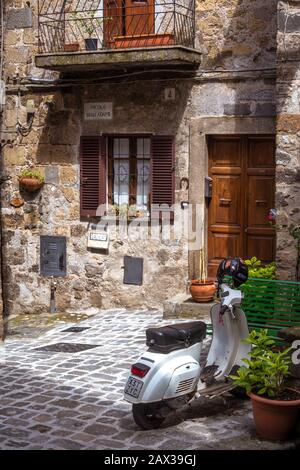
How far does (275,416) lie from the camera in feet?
17.5

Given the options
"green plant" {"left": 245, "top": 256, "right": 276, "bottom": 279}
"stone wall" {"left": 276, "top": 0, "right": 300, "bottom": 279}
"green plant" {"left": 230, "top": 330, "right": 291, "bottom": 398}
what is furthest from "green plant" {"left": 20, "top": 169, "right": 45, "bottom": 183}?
"green plant" {"left": 230, "top": 330, "right": 291, "bottom": 398}

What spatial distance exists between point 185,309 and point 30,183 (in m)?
3.16

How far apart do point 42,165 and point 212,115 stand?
2.79 metres

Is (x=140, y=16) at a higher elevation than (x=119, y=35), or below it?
higher

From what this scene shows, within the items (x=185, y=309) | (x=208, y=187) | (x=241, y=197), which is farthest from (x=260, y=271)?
(x=208, y=187)

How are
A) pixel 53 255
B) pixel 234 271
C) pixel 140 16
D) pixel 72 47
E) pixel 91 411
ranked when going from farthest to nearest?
1. pixel 53 255
2. pixel 72 47
3. pixel 140 16
4. pixel 91 411
5. pixel 234 271

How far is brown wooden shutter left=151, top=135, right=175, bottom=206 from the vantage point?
409 inches

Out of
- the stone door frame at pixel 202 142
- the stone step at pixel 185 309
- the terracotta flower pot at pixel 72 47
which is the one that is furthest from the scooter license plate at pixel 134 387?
the terracotta flower pot at pixel 72 47

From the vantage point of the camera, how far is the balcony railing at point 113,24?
1011cm

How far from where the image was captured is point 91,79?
10.8 m

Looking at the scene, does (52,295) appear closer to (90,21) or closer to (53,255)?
(53,255)

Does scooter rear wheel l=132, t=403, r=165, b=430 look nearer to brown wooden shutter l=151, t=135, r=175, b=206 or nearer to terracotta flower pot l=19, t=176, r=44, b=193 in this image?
brown wooden shutter l=151, t=135, r=175, b=206

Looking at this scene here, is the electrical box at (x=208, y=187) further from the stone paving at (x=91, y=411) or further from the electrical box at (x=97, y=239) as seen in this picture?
the stone paving at (x=91, y=411)

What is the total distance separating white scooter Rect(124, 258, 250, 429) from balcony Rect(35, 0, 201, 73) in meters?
4.56
